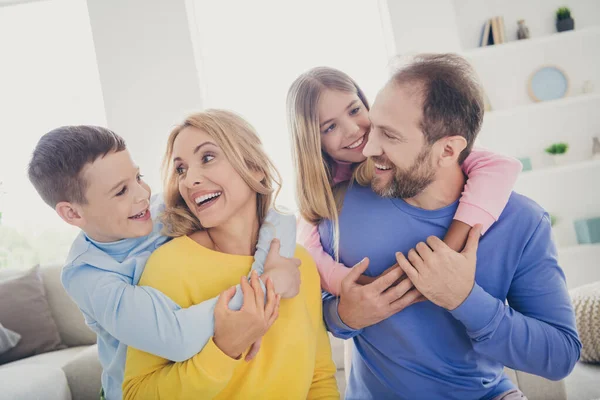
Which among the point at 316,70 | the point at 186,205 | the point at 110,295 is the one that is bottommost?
the point at 110,295

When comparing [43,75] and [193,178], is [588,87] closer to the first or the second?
[193,178]

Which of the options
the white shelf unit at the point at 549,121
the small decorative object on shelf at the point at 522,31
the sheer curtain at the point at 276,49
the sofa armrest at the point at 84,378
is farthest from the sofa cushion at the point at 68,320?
the small decorative object on shelf at the point at 522,31

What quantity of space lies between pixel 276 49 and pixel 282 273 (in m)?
3.55

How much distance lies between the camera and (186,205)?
139 centimetres

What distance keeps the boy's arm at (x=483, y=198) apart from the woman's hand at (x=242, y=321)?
0.51 metres

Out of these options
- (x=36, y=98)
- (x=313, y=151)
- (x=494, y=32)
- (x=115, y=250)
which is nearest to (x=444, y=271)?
(x=313, y=151)

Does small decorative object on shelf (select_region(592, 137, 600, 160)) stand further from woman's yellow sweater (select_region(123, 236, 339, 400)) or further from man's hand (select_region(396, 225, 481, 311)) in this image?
woman's yellow sweater (select_region(123, 236, 339, 400))

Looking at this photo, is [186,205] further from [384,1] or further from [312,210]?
[384,1]

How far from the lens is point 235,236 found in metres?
1.34

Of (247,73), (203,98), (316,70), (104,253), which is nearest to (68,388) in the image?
(104,253)

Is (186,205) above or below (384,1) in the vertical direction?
below

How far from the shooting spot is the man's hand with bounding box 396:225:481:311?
118cm

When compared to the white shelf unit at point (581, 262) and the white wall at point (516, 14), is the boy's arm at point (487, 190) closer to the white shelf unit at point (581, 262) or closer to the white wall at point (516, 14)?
the white shelf unit at point (581, 262)

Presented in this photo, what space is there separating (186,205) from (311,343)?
0.50 m
